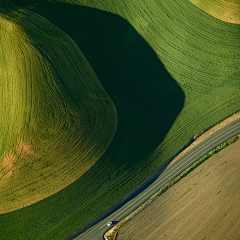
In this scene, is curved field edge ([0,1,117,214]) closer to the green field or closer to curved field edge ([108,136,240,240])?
the green field

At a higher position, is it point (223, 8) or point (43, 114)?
point (223, 8)

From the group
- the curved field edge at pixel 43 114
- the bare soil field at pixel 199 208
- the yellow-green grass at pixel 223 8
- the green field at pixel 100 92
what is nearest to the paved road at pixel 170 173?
the bare soil field at pixel 199 208

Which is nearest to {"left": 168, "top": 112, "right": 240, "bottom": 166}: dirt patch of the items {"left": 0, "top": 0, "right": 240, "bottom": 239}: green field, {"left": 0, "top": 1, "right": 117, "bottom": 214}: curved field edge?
{"left": 0, "top": 0, "right": 240, "bottom": 239}: green field

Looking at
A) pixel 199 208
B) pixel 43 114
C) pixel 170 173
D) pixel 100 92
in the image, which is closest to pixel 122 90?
pixel 100 92

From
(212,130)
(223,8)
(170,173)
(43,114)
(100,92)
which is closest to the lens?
(43,114)

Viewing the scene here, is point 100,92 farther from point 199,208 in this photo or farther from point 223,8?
point 223,8

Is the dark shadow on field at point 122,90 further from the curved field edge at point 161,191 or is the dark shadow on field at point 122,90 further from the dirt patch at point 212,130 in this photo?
the dirt patch at point 212,130
